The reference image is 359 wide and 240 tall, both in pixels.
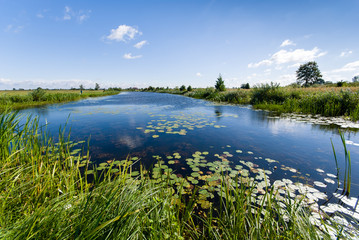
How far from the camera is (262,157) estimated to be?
4.27m

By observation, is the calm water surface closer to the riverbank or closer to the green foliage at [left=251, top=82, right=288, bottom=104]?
the riverbank

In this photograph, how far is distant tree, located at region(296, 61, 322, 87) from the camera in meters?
49.7

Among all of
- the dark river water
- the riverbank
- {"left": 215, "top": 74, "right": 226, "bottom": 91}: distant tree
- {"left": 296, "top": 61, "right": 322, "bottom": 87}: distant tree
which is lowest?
the dark river water

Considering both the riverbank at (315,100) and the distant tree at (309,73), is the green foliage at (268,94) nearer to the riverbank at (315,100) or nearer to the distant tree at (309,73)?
the riverbank at (315,100)

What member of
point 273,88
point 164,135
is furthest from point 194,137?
point 273,88

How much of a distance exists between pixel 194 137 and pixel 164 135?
140 cm

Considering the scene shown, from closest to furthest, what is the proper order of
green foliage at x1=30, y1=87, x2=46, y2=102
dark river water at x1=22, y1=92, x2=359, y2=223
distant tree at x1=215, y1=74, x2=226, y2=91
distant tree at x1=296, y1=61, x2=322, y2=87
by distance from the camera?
dark river water at x1=22, y1=92, x2=359, y2=223 < green foliage at x1=30, y1=87, x2=46, y2=102 < distant tree at x1=215, y1=74, x2=226, y2=91 < distant tree at x1=296, y1=61, x2=322, y2=87

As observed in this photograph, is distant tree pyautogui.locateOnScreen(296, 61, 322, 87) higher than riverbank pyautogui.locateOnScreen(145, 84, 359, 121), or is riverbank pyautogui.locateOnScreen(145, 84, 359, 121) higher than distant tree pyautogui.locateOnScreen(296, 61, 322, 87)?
distant tree pyautogui.locateOnScreen(296, 61, 322, 87)

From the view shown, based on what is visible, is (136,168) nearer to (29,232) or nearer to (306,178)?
(29,232)

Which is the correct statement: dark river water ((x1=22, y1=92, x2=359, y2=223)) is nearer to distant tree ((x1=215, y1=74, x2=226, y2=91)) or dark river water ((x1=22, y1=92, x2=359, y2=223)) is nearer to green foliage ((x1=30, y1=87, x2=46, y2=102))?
green foliage ((x1=30, y1=87, x2=46, y2=102))

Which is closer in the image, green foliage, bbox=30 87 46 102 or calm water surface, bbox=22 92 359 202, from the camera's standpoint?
calm water surface, bbox=22 92 359 202

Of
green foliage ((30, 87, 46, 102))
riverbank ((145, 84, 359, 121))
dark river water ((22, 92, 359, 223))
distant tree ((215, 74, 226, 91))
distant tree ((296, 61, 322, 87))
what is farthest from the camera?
distant tree ((296, 61, 322, 87))

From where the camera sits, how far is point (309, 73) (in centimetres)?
5094

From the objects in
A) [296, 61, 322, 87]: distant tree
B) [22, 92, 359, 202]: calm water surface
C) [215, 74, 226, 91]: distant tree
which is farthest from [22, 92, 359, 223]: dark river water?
[296, 61, 322, 87]: distant tree
